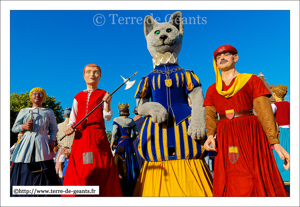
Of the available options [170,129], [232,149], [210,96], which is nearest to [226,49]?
Result: [210,96]

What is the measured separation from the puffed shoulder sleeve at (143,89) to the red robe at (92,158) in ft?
1.88

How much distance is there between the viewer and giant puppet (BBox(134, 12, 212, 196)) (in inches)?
143

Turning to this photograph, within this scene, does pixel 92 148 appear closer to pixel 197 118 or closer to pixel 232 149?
pixel 197 118

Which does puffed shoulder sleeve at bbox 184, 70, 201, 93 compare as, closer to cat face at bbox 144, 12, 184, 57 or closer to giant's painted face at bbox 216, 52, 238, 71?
cat face at bbox 144, 12, 184, 57

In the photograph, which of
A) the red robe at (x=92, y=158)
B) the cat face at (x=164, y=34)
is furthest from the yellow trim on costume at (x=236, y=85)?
the red robe at (x=92, y=158)

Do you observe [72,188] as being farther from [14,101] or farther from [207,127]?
[14,101]

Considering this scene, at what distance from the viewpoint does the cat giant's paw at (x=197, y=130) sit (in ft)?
11.6

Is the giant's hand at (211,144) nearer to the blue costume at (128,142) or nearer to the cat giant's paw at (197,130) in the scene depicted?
the cat giant's paw at (197,130)

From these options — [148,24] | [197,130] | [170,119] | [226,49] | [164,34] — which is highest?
[148,24]

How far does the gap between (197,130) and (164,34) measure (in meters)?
1.47

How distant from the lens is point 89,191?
3787mm

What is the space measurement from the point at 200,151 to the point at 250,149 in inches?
34.4

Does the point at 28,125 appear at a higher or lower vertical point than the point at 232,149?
higher

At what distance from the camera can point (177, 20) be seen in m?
4.34
